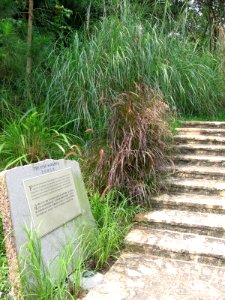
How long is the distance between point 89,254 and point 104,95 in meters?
1.98

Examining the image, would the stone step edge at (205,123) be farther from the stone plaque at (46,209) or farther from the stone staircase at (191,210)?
the stone plaque at (46,209)

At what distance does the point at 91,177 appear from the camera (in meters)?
3.22

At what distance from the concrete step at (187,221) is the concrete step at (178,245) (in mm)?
51

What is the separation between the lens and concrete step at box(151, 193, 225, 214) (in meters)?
3.06

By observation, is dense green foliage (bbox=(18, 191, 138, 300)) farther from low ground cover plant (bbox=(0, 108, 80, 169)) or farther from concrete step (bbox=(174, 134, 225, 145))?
concrete step (bbox=(174, 134, 225, 145))

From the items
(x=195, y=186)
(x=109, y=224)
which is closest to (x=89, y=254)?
(x=109, y=224)

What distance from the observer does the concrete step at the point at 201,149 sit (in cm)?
395

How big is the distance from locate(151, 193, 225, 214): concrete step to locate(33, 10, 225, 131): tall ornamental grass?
113cm

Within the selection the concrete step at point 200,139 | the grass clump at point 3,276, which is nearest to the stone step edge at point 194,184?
the concrete step at point 200,139

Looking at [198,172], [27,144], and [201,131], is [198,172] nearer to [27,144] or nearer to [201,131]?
[201,131]

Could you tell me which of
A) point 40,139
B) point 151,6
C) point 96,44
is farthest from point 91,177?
point 151,6

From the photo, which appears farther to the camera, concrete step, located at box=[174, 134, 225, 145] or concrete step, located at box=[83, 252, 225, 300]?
concrete step, located at box=[174, 134, 225, 145]

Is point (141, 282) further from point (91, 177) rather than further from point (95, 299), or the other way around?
point (91, 177)

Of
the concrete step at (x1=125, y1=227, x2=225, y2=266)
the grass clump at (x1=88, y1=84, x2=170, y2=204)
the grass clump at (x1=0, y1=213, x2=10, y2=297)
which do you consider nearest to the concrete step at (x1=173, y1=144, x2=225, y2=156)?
the grass clump at (x1=88, y1=84, x2=170, y2=204)
